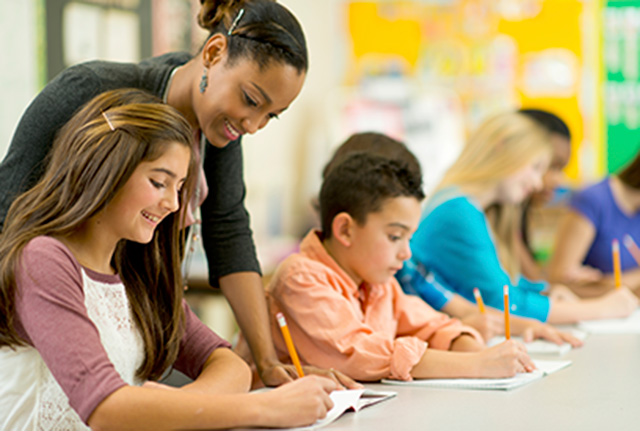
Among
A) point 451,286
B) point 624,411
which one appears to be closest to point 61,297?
point 624,411

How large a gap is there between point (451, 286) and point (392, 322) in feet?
1.45

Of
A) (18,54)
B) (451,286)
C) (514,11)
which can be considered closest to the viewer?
(451,286)

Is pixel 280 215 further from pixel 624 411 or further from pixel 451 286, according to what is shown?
pixel 624 411

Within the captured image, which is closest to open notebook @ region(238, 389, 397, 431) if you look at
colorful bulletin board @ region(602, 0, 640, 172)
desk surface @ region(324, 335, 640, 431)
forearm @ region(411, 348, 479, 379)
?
desk surface @ region(324, 335, 640, 431)

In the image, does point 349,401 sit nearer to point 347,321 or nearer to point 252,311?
point 347,321

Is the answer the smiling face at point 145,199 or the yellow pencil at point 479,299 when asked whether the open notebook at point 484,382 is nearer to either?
the yellow pencil at point 479,299

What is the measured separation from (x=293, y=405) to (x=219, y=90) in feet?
1.70

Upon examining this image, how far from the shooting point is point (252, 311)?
1336mm

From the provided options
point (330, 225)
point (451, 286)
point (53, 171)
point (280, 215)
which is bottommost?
point (280, 215)

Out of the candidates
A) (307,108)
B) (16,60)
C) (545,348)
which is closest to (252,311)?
(545,348)

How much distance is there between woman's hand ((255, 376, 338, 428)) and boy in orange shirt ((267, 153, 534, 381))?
28cm

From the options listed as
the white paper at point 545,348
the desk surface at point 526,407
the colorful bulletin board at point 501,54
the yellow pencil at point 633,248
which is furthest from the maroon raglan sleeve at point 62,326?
the colorful bulletin board at point 501,54

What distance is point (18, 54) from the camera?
2.33m

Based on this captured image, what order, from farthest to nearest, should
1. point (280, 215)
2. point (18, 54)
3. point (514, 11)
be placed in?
point (514, 11) → point (280, 215) → point (18, 54)
